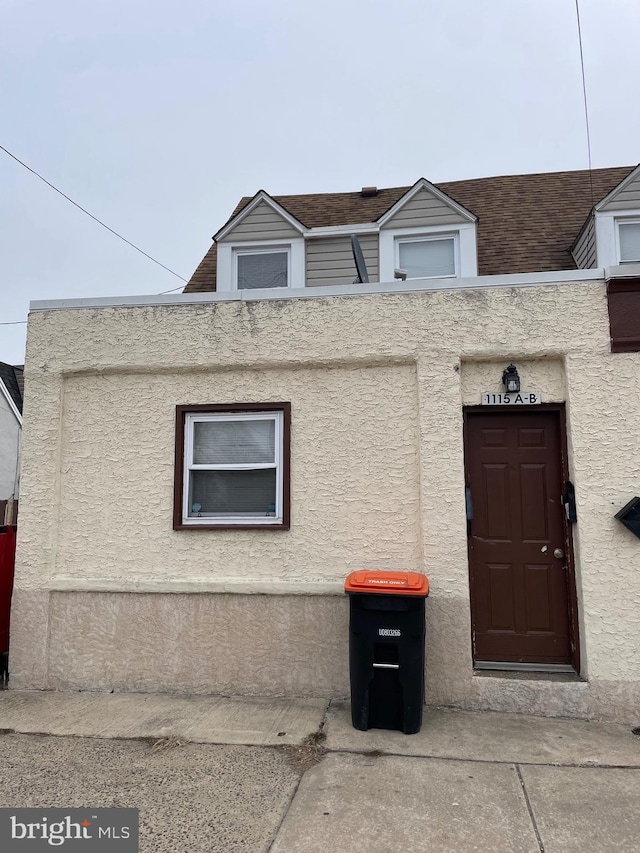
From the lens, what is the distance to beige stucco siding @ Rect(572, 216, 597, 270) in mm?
7449

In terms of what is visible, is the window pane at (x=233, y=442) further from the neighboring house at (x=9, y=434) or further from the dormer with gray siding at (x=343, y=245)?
the neighboring house at (x=9, y=434)

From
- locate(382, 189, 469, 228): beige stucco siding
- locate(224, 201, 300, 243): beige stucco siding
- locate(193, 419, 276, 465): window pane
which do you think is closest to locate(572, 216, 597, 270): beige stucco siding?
locate(382, 189, 469, 228): beige stucco siding

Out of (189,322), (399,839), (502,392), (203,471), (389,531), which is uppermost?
(189,322)

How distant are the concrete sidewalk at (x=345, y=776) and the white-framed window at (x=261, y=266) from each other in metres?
5.55

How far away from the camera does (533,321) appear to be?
199 inches

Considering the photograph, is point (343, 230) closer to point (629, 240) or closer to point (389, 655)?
point (629, 240)

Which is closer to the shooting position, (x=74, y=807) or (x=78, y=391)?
(x=74, y=807)

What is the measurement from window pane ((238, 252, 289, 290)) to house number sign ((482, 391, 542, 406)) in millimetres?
4252

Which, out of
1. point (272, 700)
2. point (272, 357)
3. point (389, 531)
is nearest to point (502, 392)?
point (389, 531)

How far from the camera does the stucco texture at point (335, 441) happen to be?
4.80 metres

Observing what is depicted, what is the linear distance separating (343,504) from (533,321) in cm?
224

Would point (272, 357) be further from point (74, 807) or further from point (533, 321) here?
point (74, 807)

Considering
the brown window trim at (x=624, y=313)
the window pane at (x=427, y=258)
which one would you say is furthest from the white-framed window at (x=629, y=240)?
the brown window trim at (x=624, y=313)

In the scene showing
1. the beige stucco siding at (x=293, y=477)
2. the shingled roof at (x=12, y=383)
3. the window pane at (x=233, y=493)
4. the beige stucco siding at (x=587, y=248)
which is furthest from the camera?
the shingled roof at (x=12, y=383)
